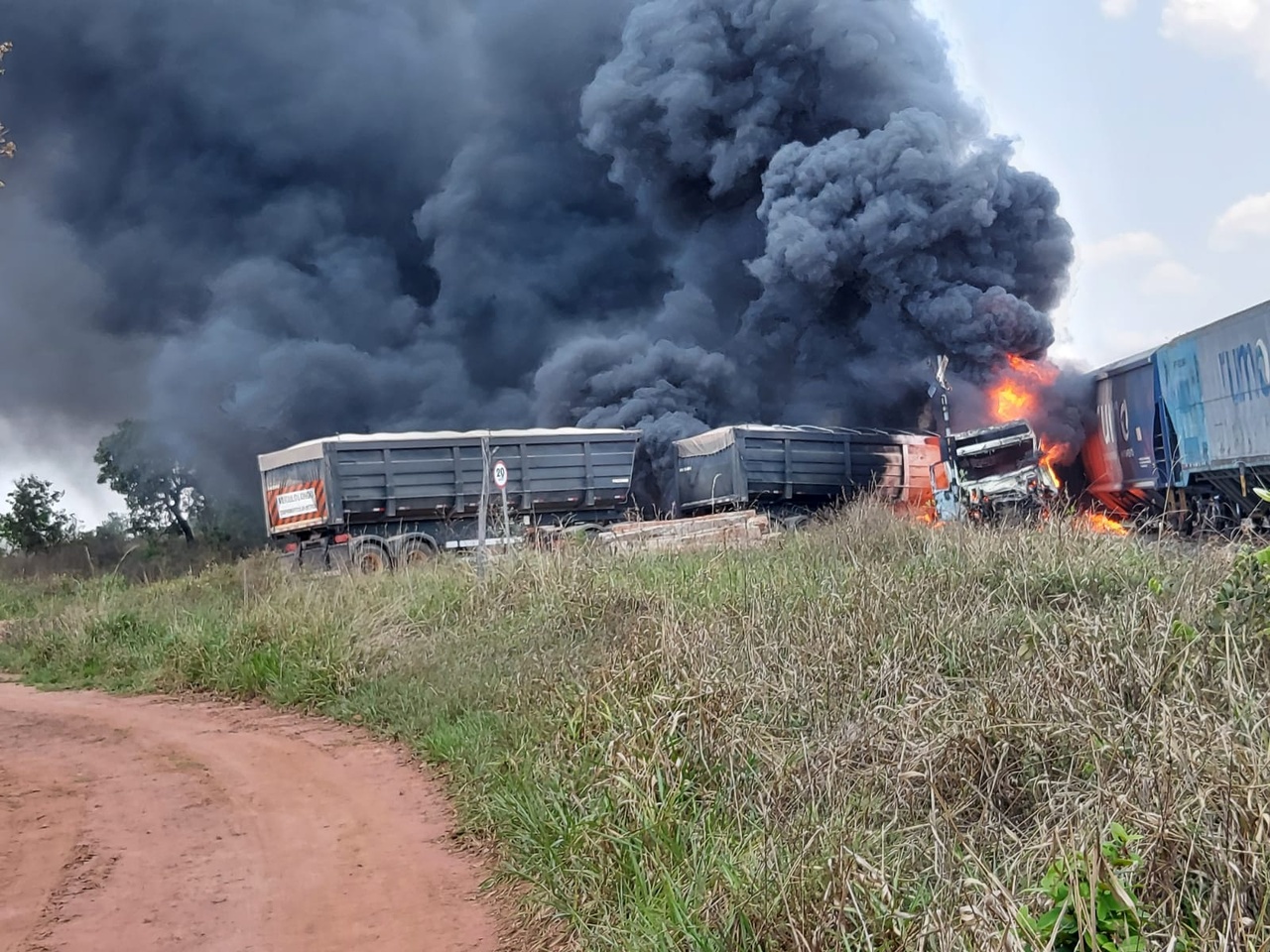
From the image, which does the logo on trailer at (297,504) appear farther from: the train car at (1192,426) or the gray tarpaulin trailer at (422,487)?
the train car at (1192,426)

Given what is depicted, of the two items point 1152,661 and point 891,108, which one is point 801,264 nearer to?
point 891,108

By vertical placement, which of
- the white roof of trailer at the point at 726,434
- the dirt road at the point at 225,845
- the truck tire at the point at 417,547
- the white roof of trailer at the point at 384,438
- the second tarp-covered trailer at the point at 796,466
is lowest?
the dirt road at the point at 225,845

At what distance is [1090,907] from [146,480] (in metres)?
33.8

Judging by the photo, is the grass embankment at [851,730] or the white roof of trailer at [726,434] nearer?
the grass embankment at [851,730]

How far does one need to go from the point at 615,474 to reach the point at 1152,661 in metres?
17.4

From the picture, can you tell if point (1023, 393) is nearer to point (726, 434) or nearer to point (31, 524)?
point (726, 434)

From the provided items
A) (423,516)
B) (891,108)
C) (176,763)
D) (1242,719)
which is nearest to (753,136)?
(891,108)

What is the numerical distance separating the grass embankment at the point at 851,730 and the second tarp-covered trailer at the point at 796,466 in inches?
471

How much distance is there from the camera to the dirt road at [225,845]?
4875mm

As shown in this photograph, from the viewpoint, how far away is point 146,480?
33.2m

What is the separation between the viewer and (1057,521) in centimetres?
928

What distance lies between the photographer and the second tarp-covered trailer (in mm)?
22141

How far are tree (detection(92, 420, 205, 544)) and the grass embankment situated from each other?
82.3 ft

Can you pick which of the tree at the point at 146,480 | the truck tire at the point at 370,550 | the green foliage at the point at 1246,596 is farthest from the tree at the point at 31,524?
the green foliage at the point at 1246,596
